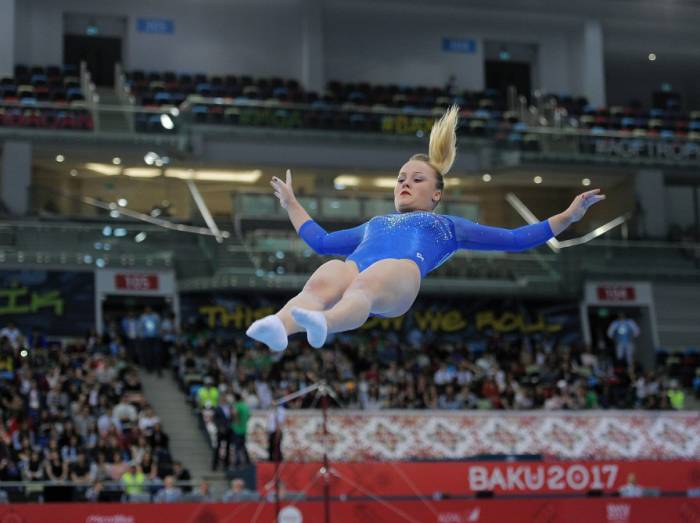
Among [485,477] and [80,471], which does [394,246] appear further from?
[80,471]

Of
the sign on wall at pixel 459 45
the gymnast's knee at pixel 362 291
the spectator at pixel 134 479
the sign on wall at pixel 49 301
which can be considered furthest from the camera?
the sign on wall at pixel 459 45

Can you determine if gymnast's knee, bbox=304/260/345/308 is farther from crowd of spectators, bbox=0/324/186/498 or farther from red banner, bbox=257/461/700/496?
crowd of spectators, bbox=0/324/186/498

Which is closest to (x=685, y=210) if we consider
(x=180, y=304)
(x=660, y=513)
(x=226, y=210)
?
(x=226, y=210)

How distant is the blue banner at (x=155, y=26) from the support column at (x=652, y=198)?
1369cm

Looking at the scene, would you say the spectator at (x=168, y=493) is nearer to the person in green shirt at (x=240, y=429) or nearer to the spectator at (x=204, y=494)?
the spectator at (x=204, y=494)

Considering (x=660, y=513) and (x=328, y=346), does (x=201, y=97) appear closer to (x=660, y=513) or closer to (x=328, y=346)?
(x=328, y=346)

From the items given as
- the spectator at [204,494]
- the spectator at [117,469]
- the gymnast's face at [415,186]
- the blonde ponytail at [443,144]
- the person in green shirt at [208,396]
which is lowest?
the spectator at [204,494]

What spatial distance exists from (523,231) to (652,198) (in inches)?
977

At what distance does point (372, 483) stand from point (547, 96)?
2066 centimetres

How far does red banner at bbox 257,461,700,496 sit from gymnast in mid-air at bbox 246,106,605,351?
313 inches

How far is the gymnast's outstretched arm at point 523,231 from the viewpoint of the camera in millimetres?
6527

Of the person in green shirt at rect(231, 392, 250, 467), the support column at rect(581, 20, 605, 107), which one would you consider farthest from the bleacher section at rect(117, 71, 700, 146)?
the person in green shirt at rect(231, 392, 250, 467)

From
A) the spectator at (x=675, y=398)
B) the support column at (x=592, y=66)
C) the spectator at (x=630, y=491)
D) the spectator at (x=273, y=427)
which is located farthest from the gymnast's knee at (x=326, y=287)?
the support column at (x=592, y=66)

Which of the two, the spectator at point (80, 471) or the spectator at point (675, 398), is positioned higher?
the spectator at point (675, 398)
